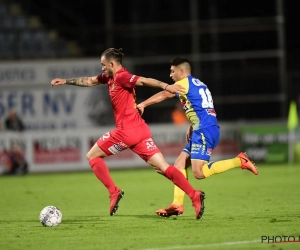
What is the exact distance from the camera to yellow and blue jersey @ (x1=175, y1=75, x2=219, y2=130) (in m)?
12.4

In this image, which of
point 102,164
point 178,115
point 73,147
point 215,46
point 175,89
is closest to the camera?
point 175,89

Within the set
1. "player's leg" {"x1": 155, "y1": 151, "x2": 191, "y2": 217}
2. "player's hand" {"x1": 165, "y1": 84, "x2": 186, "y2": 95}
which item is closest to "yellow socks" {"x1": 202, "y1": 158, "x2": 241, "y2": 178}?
"player's leg" {"x1": 155, "y1": 151, "x2": 191, "y2": 217}

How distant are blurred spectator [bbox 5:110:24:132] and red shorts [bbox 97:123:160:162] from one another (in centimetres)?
1453

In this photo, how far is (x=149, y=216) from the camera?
1282cm

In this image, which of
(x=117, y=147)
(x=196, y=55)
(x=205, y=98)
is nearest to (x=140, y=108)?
(x=117, y=147)

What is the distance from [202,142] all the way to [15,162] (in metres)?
14.9

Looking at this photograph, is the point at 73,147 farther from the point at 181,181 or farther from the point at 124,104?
the point at 181,181

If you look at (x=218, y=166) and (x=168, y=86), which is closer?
(x=168, y=86)

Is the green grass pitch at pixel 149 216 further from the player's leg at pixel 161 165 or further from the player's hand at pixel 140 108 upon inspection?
the player's hand at pixel 140 108

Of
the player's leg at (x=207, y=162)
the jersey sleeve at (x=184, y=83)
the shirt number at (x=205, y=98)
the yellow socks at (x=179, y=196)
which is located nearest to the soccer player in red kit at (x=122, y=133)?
the player's leg at (x=207, y=162)

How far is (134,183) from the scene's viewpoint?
21203mm

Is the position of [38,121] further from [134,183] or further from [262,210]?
[262,210]

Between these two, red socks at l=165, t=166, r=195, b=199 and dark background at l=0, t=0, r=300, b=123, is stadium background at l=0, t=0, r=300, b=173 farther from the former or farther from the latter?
red socks at l=165, t=166, r=195, b=199

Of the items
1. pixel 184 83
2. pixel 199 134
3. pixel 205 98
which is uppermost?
pixel 184 83
